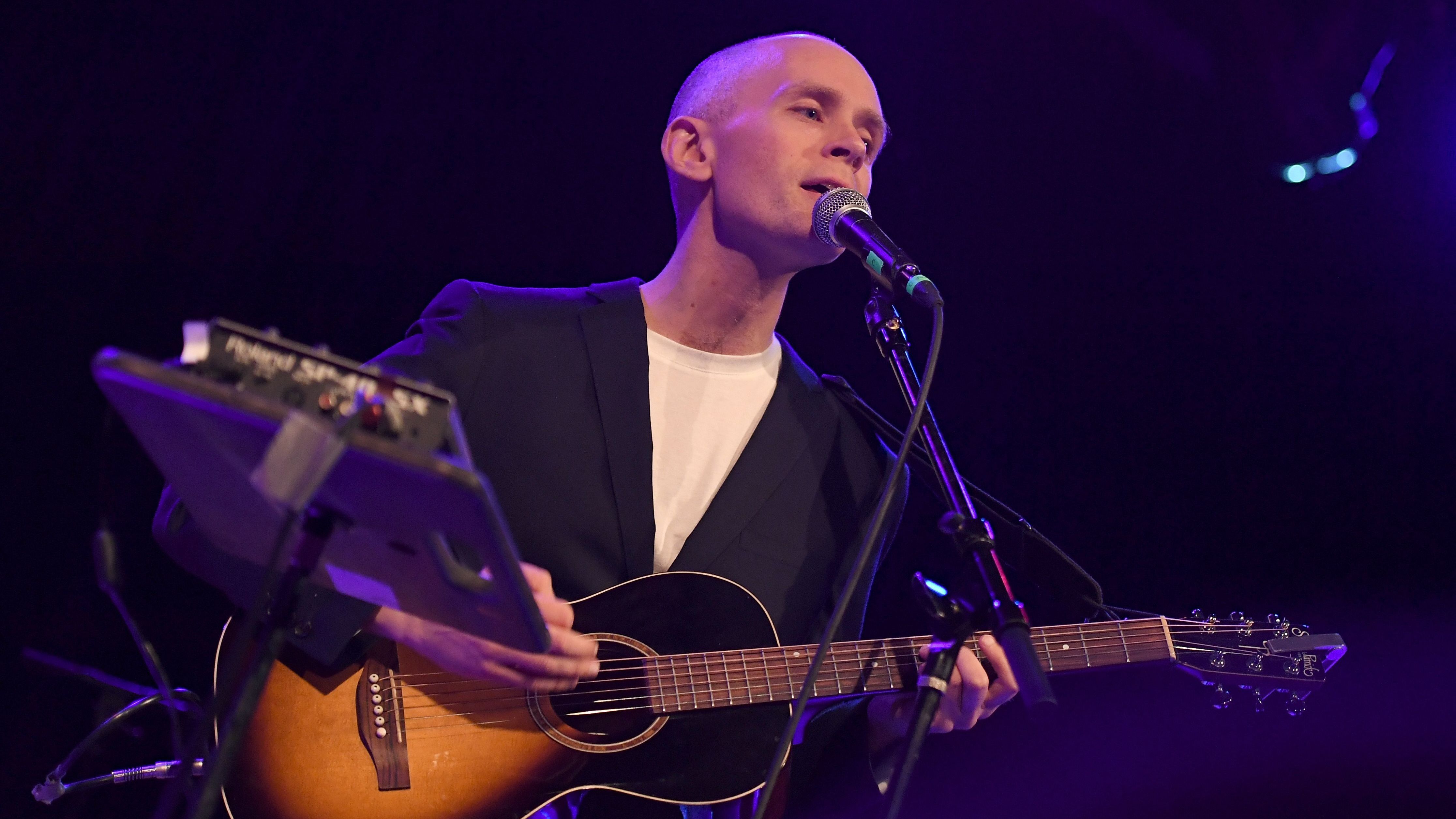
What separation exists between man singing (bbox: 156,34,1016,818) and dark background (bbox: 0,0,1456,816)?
0.88 metres

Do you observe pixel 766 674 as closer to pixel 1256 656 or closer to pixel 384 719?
pixel 384 719

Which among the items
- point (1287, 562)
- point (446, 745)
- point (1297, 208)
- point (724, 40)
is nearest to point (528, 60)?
point (724, 40)

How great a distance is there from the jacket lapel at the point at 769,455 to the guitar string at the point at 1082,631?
36 cm

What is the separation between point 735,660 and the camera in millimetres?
2410

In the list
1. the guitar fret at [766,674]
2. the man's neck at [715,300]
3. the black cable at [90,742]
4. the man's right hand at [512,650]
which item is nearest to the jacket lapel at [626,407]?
the man's neck at [715,300]

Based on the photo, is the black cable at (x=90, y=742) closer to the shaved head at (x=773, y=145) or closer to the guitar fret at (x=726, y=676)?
the guitar fret at (x=726, y=676)

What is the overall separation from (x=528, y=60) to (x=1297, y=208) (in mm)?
3370

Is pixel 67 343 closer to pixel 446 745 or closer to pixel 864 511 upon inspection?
pixel 446 745

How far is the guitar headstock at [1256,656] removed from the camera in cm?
253

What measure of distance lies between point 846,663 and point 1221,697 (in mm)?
1035

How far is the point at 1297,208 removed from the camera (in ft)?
13.3

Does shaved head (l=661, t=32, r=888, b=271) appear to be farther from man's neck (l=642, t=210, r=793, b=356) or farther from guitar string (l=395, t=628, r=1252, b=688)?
guitar string (l=395, t=628, r=1252, b=688)

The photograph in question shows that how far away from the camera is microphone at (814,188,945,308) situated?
2045mm

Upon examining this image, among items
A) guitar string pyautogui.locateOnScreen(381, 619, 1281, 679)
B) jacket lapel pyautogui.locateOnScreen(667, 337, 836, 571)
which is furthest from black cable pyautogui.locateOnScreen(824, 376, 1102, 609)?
jacket lapel pyautogui.locateOnScreen(667, 337, 836, 571)
